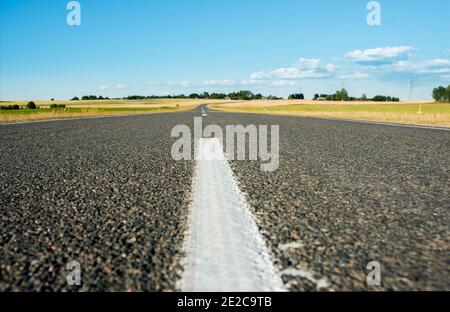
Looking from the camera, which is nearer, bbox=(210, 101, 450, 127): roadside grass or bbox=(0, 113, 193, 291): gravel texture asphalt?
bbox=(0, 113, 193, 291): gravel texture asphalt

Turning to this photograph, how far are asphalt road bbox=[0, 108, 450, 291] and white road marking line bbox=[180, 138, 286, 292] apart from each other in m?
0.06

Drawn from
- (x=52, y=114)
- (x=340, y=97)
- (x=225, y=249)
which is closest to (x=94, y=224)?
(x=225, y=249)

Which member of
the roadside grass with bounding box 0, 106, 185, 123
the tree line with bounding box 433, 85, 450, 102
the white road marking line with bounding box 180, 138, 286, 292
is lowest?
the white road marking line with bounding box 180, 138, 286, 292

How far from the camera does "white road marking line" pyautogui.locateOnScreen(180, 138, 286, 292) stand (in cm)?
134

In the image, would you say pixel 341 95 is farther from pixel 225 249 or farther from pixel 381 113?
pixel 225 249

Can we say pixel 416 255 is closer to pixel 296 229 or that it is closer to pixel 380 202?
pixel 296 229

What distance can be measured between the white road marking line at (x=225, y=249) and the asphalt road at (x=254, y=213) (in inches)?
2.5

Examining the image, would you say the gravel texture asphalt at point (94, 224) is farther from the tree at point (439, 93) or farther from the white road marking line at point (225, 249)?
the tree at point (439, 93)

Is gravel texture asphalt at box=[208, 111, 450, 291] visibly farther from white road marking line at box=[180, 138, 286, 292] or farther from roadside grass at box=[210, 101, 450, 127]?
roadside grass at box=[210, 101, 450, 127]

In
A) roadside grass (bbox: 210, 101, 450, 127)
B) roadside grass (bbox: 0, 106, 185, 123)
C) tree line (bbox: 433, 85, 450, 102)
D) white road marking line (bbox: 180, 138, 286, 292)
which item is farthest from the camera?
tree line (bbox: 433, 85, 450, 102)

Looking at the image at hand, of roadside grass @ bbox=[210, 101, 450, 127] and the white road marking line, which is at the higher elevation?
roadside grass @ bbox=[210, 101, 450, 127]

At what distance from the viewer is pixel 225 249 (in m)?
1.65

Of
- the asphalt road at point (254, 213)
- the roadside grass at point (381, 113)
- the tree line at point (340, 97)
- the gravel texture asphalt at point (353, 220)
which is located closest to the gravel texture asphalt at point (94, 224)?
the asphalt road at point (254, 213)

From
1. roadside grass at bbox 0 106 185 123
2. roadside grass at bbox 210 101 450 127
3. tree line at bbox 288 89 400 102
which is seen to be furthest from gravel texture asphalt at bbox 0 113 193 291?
tree line at bbox 288 89 400 102
